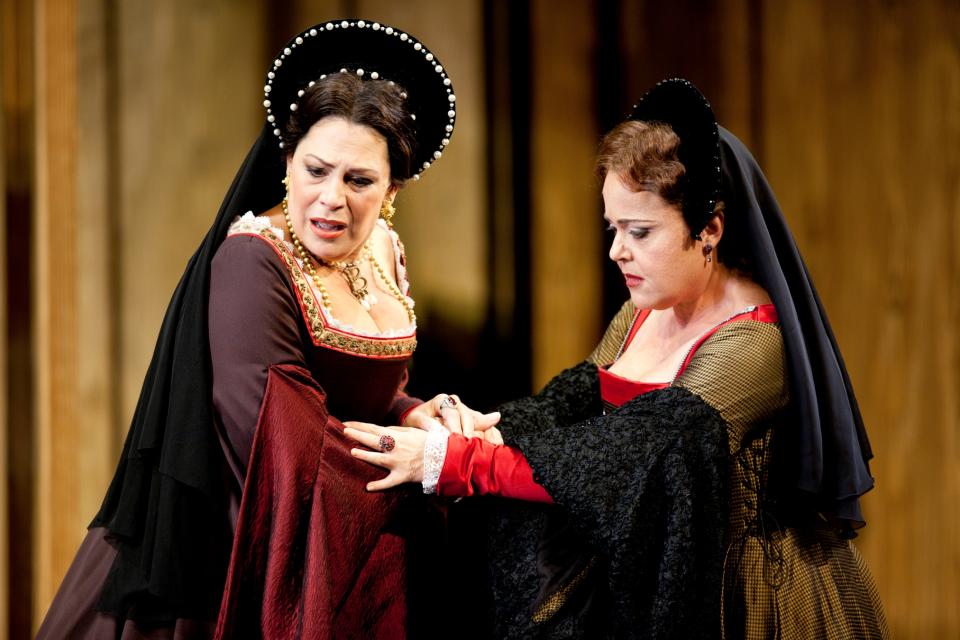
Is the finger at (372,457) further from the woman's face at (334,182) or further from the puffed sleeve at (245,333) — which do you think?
the woman's face at (334,182)

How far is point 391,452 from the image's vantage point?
1.81m

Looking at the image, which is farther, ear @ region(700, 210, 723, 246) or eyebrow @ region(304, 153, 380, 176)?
ear @ region(700, 210, 723, 246)

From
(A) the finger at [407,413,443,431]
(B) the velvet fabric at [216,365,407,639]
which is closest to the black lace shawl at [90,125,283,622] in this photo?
(B) the velvet fabric at [216,365,407,639]

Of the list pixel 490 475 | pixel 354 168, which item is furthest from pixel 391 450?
pixel 354 168

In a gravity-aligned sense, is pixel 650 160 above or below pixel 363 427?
above

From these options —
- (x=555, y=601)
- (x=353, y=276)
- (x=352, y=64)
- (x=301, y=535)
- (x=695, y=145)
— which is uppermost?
(x=352, y=64)

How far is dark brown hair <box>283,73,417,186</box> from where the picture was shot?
1782 millimetres

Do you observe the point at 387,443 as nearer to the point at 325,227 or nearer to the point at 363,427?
the point at 363,427

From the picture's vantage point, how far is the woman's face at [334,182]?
5.84 ft

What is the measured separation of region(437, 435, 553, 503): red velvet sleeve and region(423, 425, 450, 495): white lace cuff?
12 mm

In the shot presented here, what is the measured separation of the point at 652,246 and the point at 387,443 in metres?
0.66

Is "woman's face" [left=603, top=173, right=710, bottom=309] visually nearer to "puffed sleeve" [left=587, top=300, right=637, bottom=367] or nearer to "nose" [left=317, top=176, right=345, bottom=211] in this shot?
"puffed sleeve" [left=587, top=300, right=637, bottom=367]

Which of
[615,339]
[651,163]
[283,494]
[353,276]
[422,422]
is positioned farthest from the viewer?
Result: [615,339]

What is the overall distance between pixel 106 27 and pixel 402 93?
1.41 meters
